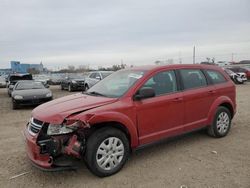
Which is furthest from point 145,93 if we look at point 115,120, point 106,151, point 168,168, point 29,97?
point 29,97

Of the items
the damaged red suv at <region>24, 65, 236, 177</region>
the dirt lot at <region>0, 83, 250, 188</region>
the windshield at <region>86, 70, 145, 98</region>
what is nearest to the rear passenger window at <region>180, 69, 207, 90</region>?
the damaged red suv at <region>24, 65, 236, 177</region>

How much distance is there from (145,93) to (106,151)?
3.72 ft

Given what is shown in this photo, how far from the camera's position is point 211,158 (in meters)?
4.77

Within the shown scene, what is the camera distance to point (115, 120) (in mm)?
4168

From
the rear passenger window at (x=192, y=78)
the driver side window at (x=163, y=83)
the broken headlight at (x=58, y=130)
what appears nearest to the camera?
the broken headlight at (x=58, y=130)

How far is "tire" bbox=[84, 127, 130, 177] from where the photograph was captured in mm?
3957

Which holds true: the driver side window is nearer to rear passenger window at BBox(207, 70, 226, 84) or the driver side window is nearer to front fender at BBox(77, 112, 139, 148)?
front fender at BBox(77, 112, 139, 148)

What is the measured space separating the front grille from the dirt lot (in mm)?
700

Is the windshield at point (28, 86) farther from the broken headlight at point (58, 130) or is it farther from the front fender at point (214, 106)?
the broken headlight at point (58, 130)

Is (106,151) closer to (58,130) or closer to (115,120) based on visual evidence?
(115,120)

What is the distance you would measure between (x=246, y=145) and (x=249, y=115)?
3.23 meters

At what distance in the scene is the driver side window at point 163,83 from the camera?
4867mm

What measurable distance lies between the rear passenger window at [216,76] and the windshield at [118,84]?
75.2 inches

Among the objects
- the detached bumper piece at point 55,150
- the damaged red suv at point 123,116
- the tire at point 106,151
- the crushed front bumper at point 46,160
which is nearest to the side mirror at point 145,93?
the damaged red suv at point 123,116
